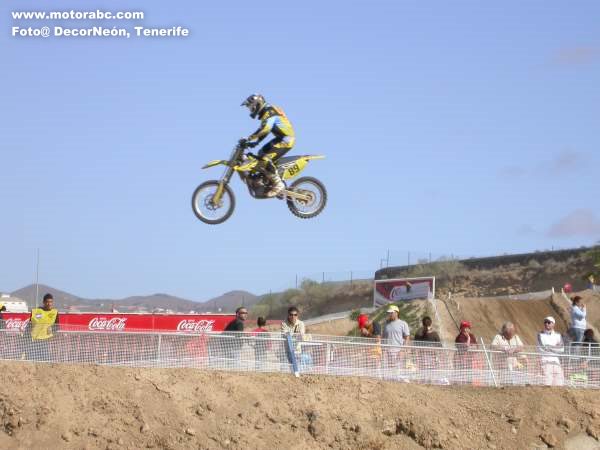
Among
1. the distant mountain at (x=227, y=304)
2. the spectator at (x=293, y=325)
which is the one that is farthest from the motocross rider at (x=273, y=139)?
the distant mountain at (x=227, y=304)

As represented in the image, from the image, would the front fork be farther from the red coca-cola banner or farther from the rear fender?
the red coca-cola banner

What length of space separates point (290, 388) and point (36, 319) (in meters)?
4.02

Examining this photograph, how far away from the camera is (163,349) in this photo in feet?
45.0

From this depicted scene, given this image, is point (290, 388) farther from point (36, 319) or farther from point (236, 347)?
point (36, 319)

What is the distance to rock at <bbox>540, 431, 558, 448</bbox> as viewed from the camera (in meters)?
13.4

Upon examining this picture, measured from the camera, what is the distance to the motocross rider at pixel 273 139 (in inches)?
623

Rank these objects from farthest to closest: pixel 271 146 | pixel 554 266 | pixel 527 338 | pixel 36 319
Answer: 1. pixel 554 266
2. pixel 527 338
3. pixel 271 146
4. pixel 36 319

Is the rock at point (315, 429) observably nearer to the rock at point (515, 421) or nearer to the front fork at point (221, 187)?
the rock at point (515, 421)

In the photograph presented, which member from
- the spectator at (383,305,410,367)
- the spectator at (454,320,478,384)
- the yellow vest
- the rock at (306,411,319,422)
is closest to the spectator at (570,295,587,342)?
the spectator at (454,320,478,384)

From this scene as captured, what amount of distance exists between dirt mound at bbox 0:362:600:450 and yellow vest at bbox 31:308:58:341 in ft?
2.16

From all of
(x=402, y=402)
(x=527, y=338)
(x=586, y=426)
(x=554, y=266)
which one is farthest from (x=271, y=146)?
(x=554, y=266)

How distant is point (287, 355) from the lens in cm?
1397

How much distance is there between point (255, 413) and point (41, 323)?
3.66 metres

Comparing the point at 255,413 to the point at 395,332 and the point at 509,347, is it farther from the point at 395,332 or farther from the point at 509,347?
the point at 509,347
